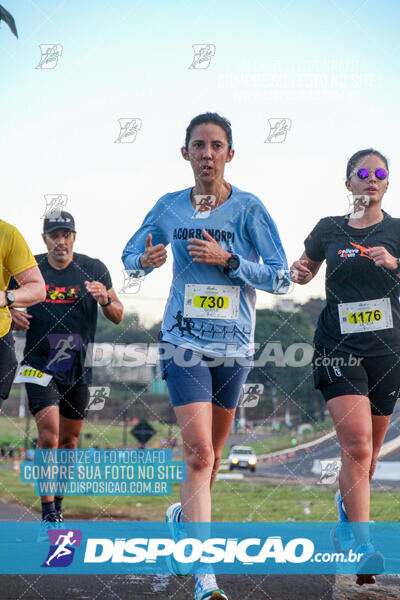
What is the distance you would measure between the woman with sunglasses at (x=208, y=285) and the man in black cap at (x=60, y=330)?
4.97ft

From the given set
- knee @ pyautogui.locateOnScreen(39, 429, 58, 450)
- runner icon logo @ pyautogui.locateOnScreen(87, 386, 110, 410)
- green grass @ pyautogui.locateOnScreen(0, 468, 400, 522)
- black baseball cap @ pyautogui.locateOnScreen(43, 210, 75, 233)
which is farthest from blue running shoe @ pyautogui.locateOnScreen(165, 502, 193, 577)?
green grass @ pyautogui.locateOnScreen(0, 468, 400, 522)

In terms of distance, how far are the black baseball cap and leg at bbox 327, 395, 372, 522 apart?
2537 mm

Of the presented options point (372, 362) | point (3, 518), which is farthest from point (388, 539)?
point (3, 518)

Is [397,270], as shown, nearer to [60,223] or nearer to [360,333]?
[360,333]

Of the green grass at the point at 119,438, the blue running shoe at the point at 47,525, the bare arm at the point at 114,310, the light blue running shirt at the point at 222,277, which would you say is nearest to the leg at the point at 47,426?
the blue running shoe at the point at 47,525

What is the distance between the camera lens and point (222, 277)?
397 cm

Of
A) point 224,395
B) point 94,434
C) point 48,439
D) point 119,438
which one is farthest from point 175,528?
point 119,438

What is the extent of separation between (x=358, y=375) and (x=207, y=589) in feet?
4.88

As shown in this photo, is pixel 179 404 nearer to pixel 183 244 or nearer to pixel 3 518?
pixel 183 244

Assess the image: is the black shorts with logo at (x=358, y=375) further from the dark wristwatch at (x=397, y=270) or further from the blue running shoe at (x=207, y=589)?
the blue running shoe at (x=207, y=589)

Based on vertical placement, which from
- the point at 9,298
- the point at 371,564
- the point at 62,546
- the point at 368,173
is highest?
the point at 368,173

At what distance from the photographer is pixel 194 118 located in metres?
4.15

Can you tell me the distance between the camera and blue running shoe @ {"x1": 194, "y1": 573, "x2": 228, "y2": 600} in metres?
3.19

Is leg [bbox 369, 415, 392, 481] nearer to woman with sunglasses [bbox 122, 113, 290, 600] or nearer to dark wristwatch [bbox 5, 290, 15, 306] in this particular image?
woman with sunglasses [bbox 122, 113, 290, 600]
